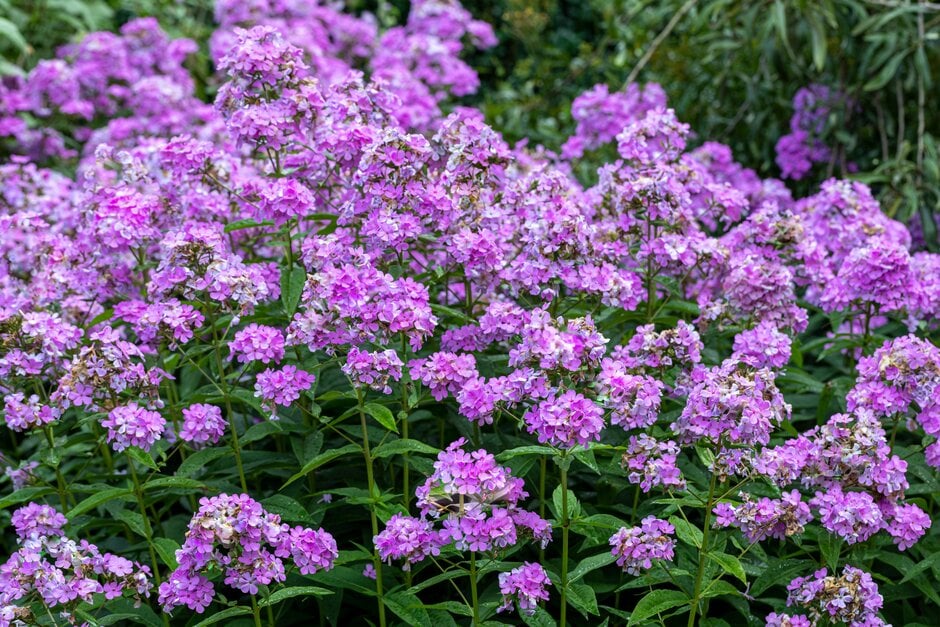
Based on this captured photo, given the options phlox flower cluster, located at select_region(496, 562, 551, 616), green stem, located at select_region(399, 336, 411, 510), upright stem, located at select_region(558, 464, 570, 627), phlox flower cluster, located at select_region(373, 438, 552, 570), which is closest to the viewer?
phlox flower cluster, located at select_region(373, 438, 552, 570)

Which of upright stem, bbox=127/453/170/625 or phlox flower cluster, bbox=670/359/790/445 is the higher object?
phlox flower cluster, bbox=670/359/790/445

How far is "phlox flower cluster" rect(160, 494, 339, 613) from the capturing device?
247 centimetres

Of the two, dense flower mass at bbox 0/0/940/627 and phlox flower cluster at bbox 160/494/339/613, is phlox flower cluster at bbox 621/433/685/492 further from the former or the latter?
phlox flower cluster at bbox 160/494/339/613

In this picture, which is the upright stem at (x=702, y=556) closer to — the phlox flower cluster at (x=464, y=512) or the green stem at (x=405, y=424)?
the phlox flower cluster at (x=464, y=512)

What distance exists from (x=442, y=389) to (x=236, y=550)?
24.2 inches

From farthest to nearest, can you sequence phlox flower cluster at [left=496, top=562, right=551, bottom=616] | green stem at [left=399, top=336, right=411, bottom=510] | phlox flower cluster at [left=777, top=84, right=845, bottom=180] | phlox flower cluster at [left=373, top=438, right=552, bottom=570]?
phlox flower cluster at [left=777, top=84, right=845, bottom=180] → green stem at [left=399, top=336, right=411, bottom=510] → phlox flower cluster at [left=496, top=562, right=551, bottom=616] → phlox flower cluster at [left=373, top=438, right=552, bottom=570]

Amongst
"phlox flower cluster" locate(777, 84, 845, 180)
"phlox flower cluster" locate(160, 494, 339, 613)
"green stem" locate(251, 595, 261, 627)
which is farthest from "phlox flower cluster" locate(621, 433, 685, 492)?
"phlox flower cluster" locate(777, 84, 845, 180)

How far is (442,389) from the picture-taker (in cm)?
278

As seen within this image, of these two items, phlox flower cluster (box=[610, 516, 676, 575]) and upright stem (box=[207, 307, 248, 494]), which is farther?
upright stem (box=[207, 307, 248, 494])

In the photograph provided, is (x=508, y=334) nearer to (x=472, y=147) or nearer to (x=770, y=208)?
(x=472, y=147)

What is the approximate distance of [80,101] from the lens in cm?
655

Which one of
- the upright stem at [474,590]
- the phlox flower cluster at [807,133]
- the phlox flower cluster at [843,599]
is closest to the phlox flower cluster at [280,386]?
the upright stem at [474,590]

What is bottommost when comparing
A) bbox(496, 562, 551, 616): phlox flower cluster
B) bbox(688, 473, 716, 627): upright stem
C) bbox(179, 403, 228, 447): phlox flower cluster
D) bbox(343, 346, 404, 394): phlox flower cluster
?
bbox(179, 403, 228, 447): phlox flower cluster

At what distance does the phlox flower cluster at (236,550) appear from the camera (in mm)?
2473
